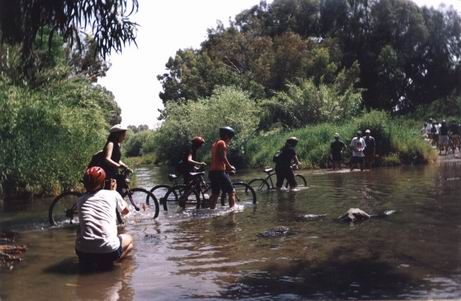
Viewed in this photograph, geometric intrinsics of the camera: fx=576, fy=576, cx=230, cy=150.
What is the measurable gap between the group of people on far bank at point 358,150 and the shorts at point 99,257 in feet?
59.2

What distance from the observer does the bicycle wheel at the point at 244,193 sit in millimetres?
13884

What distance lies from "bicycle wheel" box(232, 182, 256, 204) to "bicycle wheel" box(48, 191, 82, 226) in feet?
13.1

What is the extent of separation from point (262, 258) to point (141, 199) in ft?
15.7

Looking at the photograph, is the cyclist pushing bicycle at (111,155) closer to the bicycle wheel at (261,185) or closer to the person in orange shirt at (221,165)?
the person in orange shirt at (221,165)

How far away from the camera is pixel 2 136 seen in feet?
49.2

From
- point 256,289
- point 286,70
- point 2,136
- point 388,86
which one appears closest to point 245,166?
point 286,70

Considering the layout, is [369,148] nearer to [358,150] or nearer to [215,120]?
[358,150]

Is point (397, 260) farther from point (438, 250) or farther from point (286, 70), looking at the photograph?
point (286, 70)

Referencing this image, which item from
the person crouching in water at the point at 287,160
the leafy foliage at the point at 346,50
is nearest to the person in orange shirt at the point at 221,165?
the person crouching in water at the point at 287,160

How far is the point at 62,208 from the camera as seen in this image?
37.2 feet

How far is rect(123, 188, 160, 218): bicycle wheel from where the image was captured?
455 inches

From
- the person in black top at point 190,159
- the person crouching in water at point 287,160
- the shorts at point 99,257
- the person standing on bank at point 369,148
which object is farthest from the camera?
the person standing on bank at point 369,148

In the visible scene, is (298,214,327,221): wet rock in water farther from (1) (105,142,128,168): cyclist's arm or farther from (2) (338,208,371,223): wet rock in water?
(1) (105,142,128,168): cyclist's arm

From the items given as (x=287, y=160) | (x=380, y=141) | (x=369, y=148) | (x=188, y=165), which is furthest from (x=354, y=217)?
(x=380, y=141)
